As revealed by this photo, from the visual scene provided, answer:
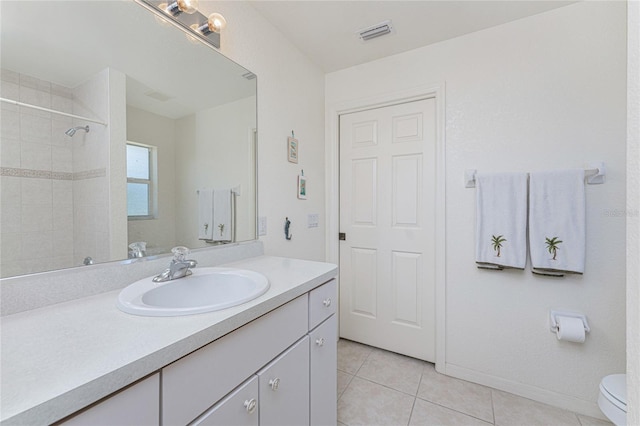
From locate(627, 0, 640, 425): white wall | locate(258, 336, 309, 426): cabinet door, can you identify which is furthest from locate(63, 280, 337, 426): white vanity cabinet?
locate(627, 0, 640, 425): white wall

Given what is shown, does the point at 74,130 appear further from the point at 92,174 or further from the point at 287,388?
the point at 287,388

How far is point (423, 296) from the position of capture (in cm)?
200

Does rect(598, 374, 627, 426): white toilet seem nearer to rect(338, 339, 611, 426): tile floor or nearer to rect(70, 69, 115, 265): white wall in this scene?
rect(338, 339, 611, 426): tile floor

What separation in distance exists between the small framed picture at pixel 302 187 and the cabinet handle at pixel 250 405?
1353 mm

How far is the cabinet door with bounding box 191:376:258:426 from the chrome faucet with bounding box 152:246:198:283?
0.46 meters

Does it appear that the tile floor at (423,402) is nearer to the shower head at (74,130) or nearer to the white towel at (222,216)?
the white towel at (222,216)

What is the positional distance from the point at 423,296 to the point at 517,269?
0.64 m

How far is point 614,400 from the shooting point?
1.08m

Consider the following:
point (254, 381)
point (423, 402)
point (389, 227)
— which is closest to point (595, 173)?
point (389, 227)

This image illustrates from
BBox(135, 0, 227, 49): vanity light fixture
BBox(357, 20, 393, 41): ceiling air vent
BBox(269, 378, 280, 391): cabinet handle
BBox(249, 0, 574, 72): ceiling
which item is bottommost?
BBox(269, 378, 280, 391): cabinet handle

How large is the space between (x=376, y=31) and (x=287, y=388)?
6.86 feet

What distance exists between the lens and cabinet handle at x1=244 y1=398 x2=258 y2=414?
757mm

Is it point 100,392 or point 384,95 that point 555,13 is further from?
point 100,392

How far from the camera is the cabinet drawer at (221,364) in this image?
0.58 metres
